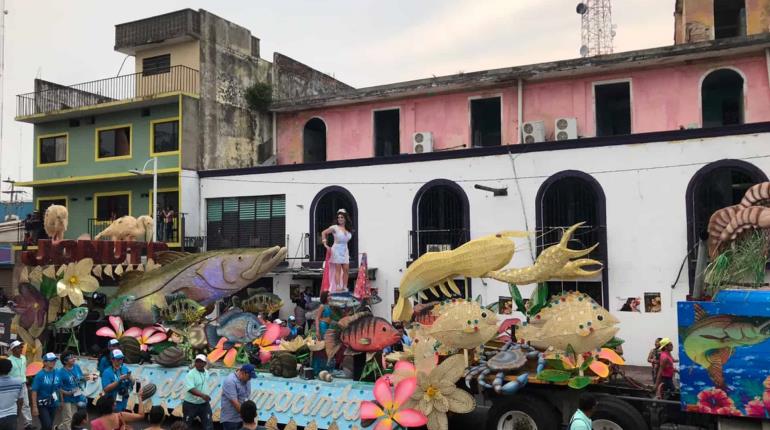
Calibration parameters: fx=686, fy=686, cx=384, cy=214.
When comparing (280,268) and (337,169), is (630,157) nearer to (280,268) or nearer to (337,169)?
(337,169)

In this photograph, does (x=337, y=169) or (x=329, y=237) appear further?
(x=337, y=169)

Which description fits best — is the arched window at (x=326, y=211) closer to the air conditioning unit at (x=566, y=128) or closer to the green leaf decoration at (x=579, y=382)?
the air conditioning unit at (x=566, y=128)

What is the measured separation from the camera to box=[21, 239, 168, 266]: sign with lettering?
49.8ft

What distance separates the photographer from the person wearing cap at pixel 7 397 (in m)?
8.48

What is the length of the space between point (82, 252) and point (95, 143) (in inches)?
509

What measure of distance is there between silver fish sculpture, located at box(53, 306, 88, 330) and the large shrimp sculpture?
292 inches

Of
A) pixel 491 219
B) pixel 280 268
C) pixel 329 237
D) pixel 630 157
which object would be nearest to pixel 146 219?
pixel 280 268

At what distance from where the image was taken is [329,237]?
1339 centimetres

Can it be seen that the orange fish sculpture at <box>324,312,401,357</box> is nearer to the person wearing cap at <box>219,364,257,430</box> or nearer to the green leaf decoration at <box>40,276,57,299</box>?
the person wearing cap at <box>219,364,257,430</box>

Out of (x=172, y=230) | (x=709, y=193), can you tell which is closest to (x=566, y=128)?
(x=709, y=193)

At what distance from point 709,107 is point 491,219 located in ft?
26.1

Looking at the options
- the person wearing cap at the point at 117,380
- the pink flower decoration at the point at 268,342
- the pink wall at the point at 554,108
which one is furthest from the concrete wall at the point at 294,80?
the person wearing cap at the point at 117,380

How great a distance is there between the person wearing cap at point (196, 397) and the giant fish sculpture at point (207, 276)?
4462 mm

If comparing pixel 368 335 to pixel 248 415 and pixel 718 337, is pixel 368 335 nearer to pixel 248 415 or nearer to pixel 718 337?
pixel 248 415
